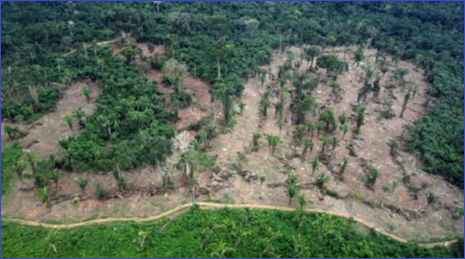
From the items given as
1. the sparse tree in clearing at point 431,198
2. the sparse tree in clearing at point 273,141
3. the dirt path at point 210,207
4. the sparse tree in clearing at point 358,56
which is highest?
the sparse tree in clearing at point 358,56

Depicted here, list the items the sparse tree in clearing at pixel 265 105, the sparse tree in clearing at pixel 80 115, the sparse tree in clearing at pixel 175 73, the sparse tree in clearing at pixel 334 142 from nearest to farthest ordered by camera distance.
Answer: the sparse tree in clearing at pixel 334 142 → the sparse tree in clearing at pixel 80 115 → the sparse tree in clearing at pixel 265 105 → the sparse tree in clearing at pixel 175 73

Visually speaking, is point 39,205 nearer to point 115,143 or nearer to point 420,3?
point 115,143

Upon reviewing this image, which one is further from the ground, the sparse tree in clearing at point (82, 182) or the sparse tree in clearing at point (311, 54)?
the sparse tree in clearing at point (311, 54)

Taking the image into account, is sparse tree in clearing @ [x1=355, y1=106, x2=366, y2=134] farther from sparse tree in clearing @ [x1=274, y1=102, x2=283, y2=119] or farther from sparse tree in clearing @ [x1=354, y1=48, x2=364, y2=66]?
sparse tree in clearing @ [x1=354, y1=48, x2=364, y2=66]

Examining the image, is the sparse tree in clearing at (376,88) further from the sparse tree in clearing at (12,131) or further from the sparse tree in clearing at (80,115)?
the sparse tree in clearing at (12,131)

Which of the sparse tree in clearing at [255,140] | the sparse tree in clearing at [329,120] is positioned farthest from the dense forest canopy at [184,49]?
the sparse tree in clearing at [255,140]

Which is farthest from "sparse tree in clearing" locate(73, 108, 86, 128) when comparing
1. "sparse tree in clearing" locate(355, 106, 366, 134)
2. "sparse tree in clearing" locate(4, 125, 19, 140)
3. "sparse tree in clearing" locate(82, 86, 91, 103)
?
"sparse tree in clearing" locate(355, 106, 366, 134)

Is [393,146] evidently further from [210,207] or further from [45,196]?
[45,196]
